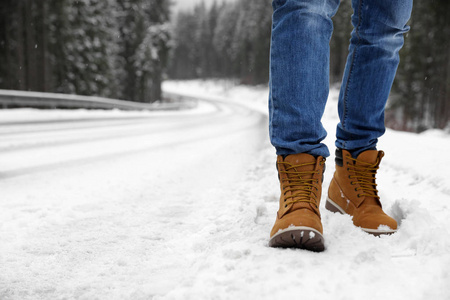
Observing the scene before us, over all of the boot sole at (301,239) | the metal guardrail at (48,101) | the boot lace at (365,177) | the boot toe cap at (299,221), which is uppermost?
the metal guardrail at (48,101)

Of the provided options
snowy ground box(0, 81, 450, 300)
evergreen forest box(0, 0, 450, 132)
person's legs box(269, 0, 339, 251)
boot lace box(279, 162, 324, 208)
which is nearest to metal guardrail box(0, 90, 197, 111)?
snowy ground box(0, 81, 450, 300)

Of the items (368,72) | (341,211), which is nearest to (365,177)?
(341,211)

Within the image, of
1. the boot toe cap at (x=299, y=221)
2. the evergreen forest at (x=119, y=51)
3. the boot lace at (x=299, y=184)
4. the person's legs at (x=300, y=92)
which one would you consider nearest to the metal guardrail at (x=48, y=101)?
the evergreen forest at (x=119, y=51)

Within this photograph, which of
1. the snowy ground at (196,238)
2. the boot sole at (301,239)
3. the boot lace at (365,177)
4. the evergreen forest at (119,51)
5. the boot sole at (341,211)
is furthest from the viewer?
the evergreen forest at (119,51)

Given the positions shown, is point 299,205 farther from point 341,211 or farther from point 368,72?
point 368,72

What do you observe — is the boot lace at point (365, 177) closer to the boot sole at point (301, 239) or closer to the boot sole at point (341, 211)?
the boot sole at point (341, 211)

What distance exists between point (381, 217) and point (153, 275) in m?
0.92

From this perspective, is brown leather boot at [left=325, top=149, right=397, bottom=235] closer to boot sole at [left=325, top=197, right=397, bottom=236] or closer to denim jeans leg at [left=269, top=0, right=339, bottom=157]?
boot sole at [left=325, top=197, right=397, bottom=236]

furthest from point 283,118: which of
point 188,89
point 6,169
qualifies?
point 188,89

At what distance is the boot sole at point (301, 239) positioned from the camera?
1196 millimetres

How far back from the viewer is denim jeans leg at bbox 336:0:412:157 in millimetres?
1622

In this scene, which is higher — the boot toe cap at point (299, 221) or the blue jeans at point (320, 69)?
the blue jeans at point (320, 69)

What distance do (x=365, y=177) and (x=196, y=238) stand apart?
81 cm

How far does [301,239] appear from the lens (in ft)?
3.94
